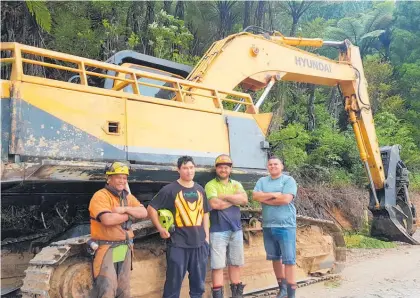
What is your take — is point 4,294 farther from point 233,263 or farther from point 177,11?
point 177,11

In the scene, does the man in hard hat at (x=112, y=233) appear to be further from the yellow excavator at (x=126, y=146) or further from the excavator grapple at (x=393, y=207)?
the excavator grapple at (x=393, y=207)

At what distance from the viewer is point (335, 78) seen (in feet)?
28.5

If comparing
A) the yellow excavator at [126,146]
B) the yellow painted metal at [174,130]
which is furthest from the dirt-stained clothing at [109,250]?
the yellow painted metal at [174,130]

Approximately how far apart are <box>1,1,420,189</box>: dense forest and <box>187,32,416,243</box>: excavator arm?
2.80 metres

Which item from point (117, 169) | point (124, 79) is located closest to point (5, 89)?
point (117, 169)

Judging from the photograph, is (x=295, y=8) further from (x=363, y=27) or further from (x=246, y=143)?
(x=246, y=143)

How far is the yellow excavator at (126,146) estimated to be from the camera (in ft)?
12.8

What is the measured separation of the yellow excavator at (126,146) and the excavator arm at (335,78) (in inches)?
1.2

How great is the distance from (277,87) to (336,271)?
958 cm

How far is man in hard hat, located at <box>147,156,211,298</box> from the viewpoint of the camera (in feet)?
14.2

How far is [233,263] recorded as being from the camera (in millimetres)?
4953

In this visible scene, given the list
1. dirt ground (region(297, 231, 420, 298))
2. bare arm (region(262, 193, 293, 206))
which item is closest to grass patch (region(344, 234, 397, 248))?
dirt ground (region(297, 231, 420, 298))

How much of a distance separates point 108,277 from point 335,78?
6277 mm

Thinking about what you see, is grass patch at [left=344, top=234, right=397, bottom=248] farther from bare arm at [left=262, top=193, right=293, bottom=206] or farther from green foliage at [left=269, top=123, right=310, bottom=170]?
bare arm at [left=262, top=193, right=293, bottom=206]
